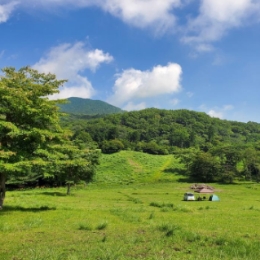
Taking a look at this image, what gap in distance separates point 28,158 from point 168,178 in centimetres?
7877

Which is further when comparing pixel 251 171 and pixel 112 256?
pixel 251 171

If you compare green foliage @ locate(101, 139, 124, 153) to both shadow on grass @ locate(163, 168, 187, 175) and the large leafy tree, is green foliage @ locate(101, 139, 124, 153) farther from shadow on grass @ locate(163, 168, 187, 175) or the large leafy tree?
the large leafy tree

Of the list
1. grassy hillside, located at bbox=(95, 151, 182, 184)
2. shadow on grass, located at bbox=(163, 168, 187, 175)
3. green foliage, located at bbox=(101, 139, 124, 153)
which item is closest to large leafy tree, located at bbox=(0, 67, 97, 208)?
grassy hillside, located at bbox=(95, 151, 182, 184)

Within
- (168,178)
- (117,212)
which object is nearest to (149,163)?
(168,178)

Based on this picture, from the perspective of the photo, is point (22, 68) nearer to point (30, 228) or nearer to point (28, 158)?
point (28, 158)

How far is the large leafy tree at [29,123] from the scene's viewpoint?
21547mm

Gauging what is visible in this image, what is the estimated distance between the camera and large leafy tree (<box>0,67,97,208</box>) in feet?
70.7

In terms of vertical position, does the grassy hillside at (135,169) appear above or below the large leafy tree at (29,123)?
below

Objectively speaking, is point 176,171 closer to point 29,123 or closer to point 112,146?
point 112,146

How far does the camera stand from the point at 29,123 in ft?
77.6

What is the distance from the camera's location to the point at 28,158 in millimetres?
22625

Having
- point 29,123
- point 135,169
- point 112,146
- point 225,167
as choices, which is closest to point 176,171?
point 135,169

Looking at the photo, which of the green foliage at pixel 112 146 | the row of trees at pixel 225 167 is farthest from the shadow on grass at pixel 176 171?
the green foliage at pixel 112 146

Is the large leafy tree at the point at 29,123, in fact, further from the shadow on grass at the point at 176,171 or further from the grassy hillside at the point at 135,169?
the shadow on grass at the point at 176,171
